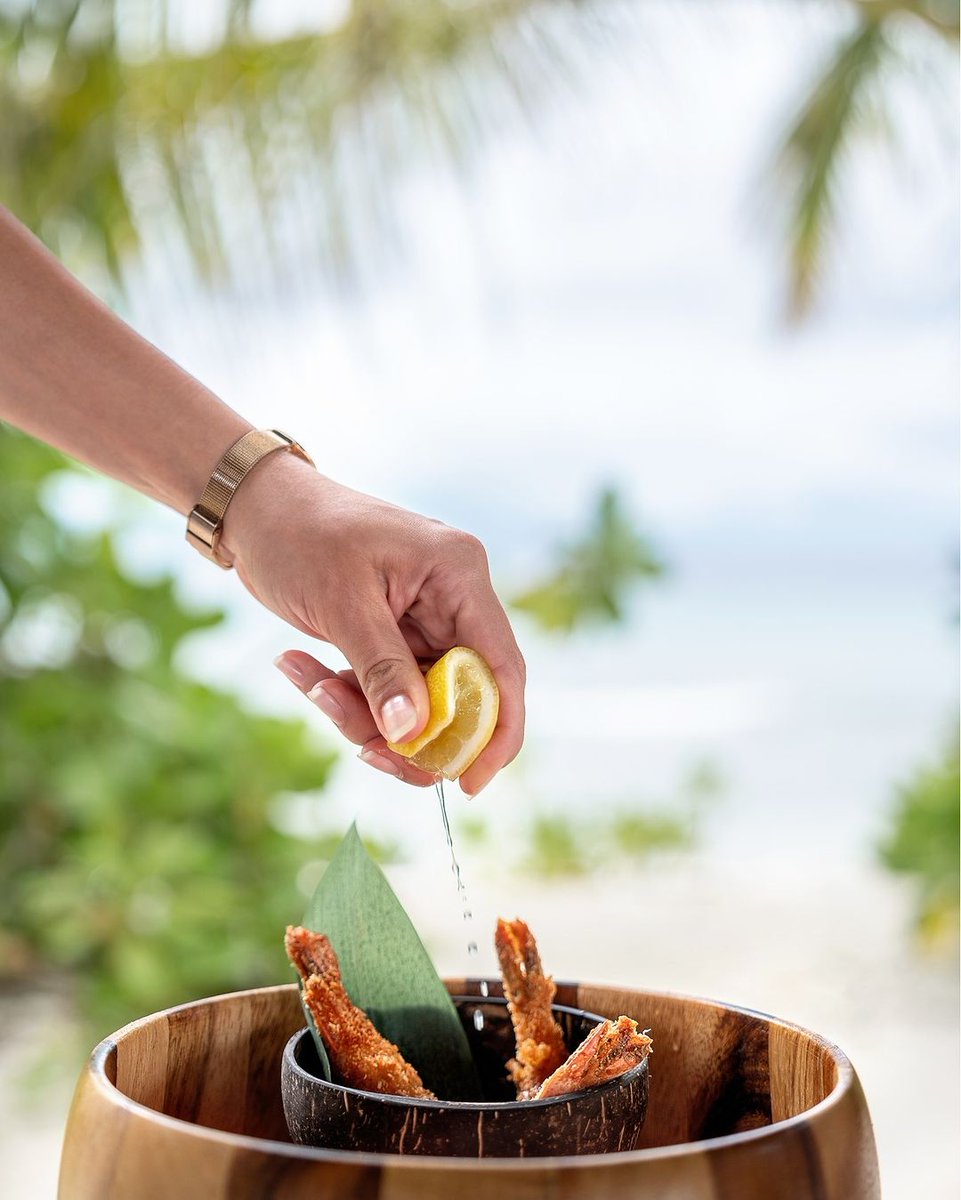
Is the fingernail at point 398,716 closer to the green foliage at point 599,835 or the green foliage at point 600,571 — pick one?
the green foliage at point 600,571

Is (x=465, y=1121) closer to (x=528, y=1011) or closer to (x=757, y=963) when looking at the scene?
(x=528, y=1011)

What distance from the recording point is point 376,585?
28.1 inches

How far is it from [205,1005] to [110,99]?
203 centimetres

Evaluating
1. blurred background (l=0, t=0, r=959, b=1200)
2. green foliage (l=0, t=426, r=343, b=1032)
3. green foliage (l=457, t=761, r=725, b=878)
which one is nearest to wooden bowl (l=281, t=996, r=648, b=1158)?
blurred background (l=0, t=0, r=959, b=1200)

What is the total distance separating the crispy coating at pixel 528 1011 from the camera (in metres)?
0.64

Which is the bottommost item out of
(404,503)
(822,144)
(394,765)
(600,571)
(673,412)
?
(394,765)

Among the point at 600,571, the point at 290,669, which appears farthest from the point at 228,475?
the point at 600,571

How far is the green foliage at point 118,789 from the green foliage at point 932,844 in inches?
57.2

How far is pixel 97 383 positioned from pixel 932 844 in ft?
8.56

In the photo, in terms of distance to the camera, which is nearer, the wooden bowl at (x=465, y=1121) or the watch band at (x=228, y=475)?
the wooden bowl at (x=465, y=1121)

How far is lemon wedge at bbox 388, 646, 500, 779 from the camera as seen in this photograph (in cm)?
69

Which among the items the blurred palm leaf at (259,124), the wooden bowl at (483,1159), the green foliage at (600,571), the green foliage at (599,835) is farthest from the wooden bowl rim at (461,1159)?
the green foliage at (599,835)

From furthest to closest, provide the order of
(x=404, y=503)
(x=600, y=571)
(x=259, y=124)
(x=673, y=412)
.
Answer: (x=673, y=412) < (x=600, y=571) < (x=259, y=124) < (x=404, y=503)

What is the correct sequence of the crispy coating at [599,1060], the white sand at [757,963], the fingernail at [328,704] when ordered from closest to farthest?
the crispy coating at [599,1060] < the fingernail at [328,704] < the white sand at [757,963]
